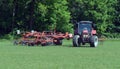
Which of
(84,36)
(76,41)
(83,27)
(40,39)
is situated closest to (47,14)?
(40,39)

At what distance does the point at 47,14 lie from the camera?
55188 millimetres

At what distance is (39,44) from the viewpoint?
119ft

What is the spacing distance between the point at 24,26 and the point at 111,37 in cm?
1149

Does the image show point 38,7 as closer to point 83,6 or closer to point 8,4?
point 8,4

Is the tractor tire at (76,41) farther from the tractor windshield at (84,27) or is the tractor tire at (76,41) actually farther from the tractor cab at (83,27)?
the tractor windshield at (84,27)

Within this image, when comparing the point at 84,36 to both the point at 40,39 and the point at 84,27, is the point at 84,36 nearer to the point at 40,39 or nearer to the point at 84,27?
the point at 84,27

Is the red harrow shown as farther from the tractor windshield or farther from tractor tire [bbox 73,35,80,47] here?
tractor tire [bbox 73,35,80,47]

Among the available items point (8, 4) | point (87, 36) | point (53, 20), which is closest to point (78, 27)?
point (87, 36)

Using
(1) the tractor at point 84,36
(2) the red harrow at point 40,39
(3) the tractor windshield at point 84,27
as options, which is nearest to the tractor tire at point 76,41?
(1) the tractor at point 84,36

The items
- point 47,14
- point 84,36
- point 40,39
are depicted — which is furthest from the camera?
point 47,14

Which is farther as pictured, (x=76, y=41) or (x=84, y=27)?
(x=84, y=27)

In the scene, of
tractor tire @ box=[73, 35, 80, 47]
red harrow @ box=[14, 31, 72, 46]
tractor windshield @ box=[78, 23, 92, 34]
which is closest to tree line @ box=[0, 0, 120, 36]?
red harrow @ box=[14, 31, 72, 46]

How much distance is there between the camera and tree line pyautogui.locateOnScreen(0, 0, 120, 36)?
181 feet

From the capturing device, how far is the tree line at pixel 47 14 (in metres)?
55.2
